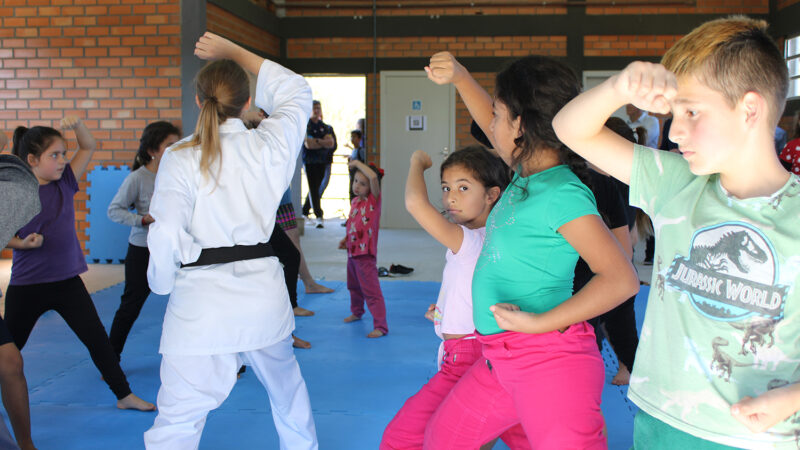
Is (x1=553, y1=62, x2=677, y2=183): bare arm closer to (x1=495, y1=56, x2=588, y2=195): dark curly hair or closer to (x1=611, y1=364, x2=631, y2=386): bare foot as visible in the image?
(x1=495, y1=56, x2=588, y2=195): dark curly hair

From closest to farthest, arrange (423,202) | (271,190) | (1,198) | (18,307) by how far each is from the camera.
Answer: (1,198) < (423,202) < (271,190) < (18,307)

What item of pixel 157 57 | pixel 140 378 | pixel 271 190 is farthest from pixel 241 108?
pixel 157 57

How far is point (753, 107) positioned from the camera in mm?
1164

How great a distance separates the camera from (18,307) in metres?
3.01

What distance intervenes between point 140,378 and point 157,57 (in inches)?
180

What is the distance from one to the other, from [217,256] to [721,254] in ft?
5.20

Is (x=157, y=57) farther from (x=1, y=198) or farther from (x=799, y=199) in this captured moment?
(x=799, y=199)

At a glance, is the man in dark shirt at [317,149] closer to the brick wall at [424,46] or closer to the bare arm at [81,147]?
the brick wall at [424,46]

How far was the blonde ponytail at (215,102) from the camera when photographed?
85.9 inches

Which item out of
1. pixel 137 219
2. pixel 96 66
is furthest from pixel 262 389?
pixel 96 66

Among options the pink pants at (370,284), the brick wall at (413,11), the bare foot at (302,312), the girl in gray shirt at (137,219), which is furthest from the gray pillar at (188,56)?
the brick wall at (413,11)

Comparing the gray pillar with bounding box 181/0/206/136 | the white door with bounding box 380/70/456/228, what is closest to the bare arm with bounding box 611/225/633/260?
the gray pillar with bounding box 181/0/206/136

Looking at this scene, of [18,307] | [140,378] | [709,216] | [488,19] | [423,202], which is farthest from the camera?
[488,19]

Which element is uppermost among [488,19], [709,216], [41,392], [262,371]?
[488,19]
